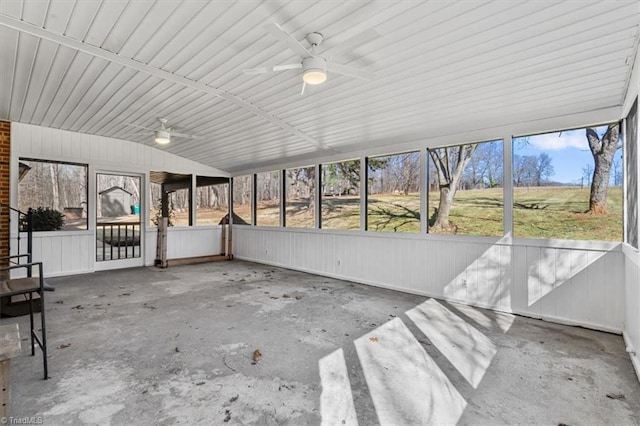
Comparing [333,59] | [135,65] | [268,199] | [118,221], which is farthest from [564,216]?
[118,221]

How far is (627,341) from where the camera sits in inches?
120

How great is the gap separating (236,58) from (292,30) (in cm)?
87

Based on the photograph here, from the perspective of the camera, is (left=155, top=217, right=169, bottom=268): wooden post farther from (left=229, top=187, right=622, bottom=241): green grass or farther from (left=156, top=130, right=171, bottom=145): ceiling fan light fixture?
(left=229, top=187, right=622, bottom=241): green grass

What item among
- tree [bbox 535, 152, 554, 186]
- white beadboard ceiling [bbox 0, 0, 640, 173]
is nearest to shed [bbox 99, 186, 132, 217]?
white beadboard ceiling [bbox 0, 0, 640, 173]

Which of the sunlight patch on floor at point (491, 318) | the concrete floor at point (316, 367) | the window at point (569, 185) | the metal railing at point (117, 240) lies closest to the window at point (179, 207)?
the metal railing at point (117, 240)

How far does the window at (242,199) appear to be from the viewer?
8.62m

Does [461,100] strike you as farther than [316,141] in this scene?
No

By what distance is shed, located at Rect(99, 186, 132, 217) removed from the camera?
692cm

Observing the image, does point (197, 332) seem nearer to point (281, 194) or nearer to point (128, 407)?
point (128, 407)

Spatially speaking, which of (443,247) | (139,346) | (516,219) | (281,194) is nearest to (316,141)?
(281,194)

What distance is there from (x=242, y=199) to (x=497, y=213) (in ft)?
21.7

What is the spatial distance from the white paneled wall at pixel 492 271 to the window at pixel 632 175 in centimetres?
47

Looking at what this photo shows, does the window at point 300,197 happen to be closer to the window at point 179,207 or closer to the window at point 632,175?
the window at point 179,207

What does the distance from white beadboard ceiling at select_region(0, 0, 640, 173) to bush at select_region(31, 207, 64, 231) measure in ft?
6.43
